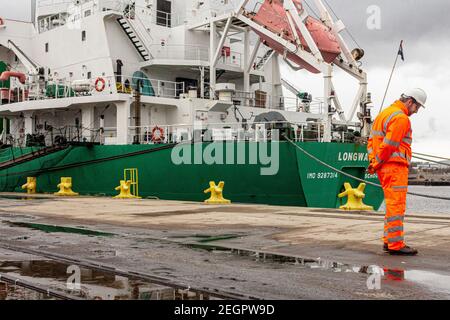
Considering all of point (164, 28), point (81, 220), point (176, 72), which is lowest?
point (81, 220)

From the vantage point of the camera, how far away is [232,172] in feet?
51.3

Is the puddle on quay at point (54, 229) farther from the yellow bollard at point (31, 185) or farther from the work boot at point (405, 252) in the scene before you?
the yellow bollard at point (31, 185)

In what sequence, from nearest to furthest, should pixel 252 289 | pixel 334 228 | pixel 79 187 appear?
pixel 252 289 < pixel 334 228 < pixel 79 187

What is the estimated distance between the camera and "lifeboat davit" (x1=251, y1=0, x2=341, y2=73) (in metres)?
17.9

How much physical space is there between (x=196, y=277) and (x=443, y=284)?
1940 mm

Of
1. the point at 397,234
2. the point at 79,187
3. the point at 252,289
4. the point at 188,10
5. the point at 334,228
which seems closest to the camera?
the point at 252,289

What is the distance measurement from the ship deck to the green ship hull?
13.2 ft

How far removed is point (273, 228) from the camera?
327 inches

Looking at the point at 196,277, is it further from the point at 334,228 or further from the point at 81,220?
the point at 81,220

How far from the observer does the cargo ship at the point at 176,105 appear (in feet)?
51.1

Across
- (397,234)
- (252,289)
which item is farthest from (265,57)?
(252,289)

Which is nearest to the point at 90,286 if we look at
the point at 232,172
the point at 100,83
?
the point at 232,172

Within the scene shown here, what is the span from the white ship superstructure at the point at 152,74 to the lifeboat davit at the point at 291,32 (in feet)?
0.74
